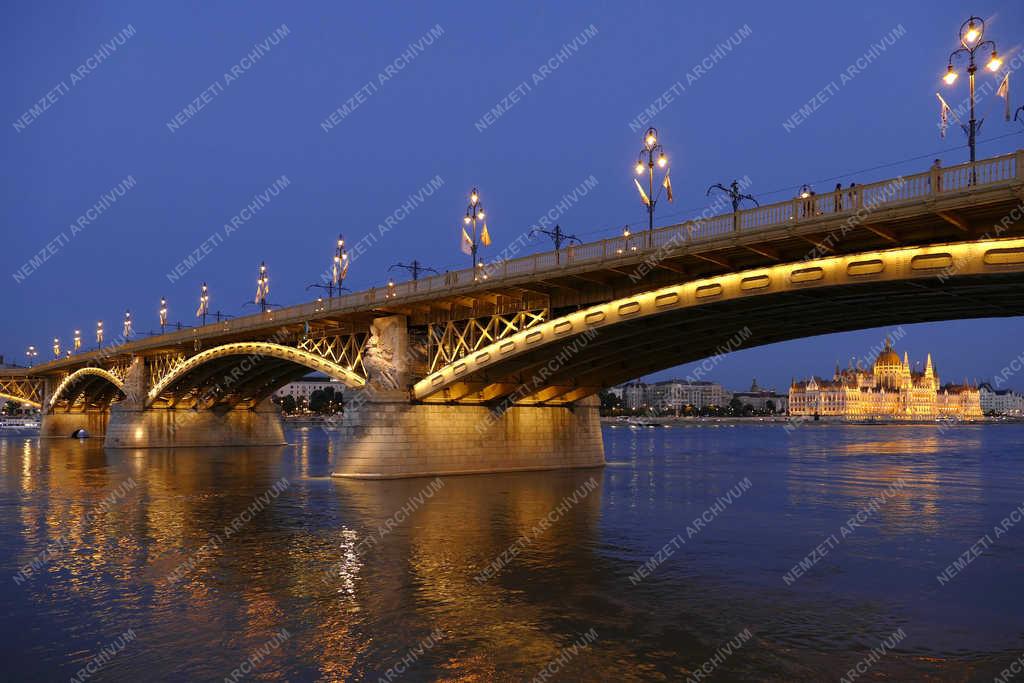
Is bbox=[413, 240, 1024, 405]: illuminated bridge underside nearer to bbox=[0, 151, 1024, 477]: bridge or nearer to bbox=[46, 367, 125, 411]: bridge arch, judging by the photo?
bbox=[0, 151, 1024, 477]: bridge

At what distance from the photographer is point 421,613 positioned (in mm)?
16047

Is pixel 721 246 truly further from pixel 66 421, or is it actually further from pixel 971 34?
pixel 66 421

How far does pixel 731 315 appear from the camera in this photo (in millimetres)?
32625

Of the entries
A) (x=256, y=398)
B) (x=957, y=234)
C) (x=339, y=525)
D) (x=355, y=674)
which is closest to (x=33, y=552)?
(x=339, y=525)

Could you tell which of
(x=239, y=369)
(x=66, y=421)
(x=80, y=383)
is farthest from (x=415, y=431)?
(x=66, y=421)

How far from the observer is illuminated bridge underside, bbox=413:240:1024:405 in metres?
23.7

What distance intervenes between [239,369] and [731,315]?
Answer: 169 feet

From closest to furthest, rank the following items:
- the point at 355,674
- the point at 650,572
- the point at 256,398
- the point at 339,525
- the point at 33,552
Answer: the point at 355,674 → the point at 650,572 → the point at 33,552 → the point at 339,525 → the point at 256,398

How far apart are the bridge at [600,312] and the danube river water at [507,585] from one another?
585 cm

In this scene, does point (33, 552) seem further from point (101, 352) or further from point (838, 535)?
point (101, 352)

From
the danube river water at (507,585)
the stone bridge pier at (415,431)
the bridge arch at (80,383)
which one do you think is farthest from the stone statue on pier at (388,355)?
the bridge arch at (80,383)

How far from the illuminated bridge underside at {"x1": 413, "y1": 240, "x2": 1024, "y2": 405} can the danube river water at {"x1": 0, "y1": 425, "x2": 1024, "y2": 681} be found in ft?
20.8

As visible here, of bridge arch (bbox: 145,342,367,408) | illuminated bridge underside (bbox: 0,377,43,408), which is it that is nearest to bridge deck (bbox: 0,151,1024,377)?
bridge arch (bbox: 145,342,367,408)

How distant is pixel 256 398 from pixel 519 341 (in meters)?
53.7
